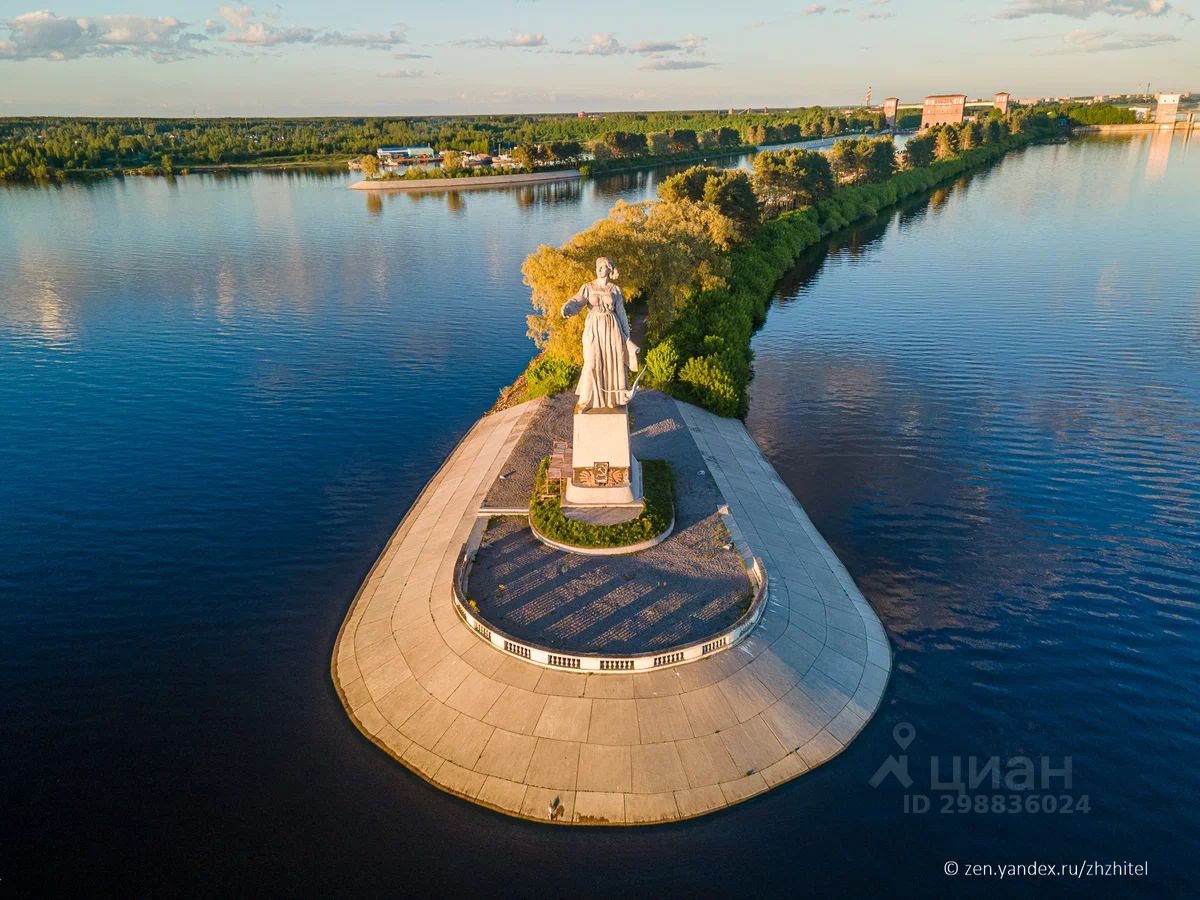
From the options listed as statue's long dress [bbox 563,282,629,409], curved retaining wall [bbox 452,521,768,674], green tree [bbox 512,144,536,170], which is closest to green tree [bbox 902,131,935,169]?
green tree [bbox 512,144,536,170]

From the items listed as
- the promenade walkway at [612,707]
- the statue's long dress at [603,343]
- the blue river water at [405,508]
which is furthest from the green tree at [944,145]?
the promenade walkway at [612,707]

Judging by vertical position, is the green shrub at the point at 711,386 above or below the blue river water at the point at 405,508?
above

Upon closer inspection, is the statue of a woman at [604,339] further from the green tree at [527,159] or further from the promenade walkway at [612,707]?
the green tree at [527,159]

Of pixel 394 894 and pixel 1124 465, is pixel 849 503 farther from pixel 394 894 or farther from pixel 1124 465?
pixel 394 894

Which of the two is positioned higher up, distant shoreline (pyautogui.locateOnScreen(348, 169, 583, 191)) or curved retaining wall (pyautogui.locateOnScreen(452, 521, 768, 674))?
distant shoreline (pyautogui.locateOnScreen(348, 169, 583, 191))

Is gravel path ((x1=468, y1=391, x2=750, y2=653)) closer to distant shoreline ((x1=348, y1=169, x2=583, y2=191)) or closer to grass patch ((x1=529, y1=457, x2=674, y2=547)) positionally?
grass patch ((x1=529, y1=457, x2=674, y2=547))

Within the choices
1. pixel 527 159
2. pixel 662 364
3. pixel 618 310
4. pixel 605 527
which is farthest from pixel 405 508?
Result: pixel 527 159

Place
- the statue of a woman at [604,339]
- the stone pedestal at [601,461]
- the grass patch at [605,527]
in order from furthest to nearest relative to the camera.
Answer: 1. the stone pedestal at [601,461]
2. the statue of a woman at [604,339]
3. the grass patch at [605,527]
